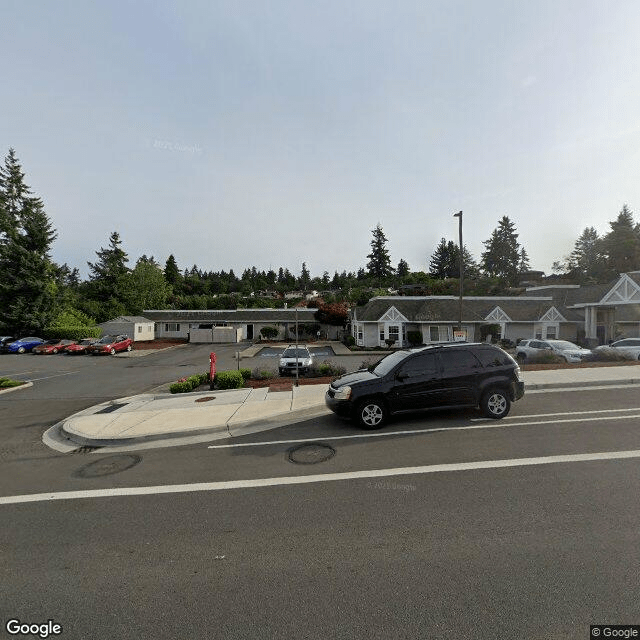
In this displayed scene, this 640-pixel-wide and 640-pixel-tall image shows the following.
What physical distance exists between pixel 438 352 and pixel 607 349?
15.1m

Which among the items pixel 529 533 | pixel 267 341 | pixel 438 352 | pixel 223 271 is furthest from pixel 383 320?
pixel 223 271

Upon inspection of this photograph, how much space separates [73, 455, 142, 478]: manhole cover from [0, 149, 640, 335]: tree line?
4083 centimetres

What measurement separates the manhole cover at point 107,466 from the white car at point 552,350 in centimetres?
1854

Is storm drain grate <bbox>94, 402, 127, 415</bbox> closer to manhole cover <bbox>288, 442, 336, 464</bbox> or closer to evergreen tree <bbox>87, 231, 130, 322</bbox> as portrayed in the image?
manhole cover <bbox>288, 442, 336, 464</bbox>

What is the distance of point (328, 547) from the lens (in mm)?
3678

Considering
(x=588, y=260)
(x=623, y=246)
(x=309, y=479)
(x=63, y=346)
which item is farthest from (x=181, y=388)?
(x=588, y=260)

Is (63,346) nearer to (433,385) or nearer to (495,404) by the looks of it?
(433,385)

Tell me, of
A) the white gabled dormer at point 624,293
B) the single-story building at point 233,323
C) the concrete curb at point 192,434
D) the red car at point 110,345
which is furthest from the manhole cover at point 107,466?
the single-story building at point 233,323

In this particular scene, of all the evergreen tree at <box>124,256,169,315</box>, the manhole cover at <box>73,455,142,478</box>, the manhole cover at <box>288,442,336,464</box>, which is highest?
the evergreen tree at <box>124,256,169,315</box>

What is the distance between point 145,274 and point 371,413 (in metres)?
60.6

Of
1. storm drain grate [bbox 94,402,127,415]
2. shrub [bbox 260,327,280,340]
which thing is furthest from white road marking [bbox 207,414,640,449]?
shrub [bbox 260,327,280,340]

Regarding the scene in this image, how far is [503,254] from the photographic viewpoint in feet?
251

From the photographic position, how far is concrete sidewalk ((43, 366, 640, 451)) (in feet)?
25.8

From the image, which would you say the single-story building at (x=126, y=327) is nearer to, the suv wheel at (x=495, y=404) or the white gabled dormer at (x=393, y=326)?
the white gabled dormer at (x=393, y=326)
